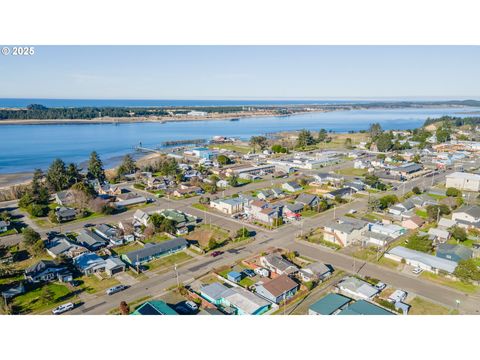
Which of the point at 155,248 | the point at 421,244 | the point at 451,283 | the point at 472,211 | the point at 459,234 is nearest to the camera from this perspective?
the point at 451,283

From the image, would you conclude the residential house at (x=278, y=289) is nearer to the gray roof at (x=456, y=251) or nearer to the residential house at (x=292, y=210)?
the gray roof at (x=456, y=251)

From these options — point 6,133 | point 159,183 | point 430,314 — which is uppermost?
Answer: point 6,133

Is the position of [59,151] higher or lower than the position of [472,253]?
higher

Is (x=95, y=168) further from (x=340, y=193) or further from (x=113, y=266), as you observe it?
(x=340, y=193)

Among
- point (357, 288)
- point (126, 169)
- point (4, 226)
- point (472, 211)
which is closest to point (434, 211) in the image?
point (472, 211)

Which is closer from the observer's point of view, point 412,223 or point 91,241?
point 91,241

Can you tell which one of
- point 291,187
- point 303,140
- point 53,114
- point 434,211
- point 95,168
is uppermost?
point 53,114

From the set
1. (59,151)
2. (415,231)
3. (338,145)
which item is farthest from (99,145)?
(415,231)

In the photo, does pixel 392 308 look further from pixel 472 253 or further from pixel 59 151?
pixel 59 151
